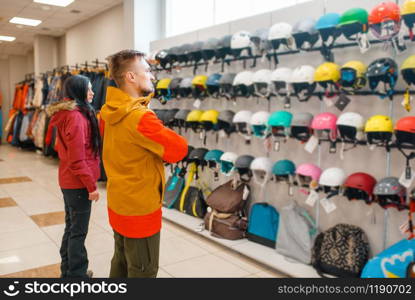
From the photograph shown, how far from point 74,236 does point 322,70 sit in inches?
93.4

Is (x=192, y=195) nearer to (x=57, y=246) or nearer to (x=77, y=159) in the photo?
(x=57, y=246)

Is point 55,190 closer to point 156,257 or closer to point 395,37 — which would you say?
point 156,257

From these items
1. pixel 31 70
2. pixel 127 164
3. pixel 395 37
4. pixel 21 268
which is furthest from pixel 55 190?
pixel 31 70

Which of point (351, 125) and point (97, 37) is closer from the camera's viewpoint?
point (351, 125)

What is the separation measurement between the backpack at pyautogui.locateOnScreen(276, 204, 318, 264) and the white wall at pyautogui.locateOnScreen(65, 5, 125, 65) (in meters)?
5.00

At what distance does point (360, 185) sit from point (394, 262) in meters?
0.61

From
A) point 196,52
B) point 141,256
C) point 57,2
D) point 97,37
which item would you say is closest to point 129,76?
point 141,256

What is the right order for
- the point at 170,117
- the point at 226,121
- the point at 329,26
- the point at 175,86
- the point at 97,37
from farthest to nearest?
the point at 97,37, the point at 170,117, the point at 175,86, the point at 226,121, the point at 329,26

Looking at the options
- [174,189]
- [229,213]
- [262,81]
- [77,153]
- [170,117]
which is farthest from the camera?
[174,189]

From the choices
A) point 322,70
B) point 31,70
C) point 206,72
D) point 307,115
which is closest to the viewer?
point 322,70

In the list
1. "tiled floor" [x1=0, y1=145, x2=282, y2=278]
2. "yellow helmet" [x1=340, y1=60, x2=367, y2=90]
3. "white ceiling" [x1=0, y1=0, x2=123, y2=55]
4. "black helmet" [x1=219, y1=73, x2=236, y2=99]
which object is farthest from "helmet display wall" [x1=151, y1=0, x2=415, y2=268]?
"white ceiling" [x1=0, y1=0, x2=123, y2=55]

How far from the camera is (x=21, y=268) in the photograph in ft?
10.5

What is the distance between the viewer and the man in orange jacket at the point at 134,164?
1.70m

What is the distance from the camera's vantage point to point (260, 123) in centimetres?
366
